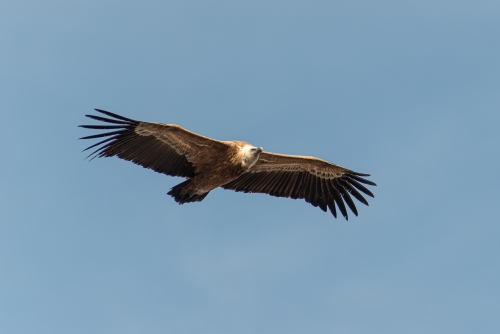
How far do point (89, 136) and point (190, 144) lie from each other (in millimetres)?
2479

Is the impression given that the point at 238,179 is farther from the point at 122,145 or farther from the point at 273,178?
the point at 122,145

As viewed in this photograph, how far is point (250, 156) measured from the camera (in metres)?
16.5

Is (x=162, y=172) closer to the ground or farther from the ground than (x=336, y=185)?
closer to the ground

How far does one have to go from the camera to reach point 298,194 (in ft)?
62.4

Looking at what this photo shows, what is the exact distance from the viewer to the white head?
16.5m

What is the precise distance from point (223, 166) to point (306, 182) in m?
3.19

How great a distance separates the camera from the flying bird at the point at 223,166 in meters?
16.2

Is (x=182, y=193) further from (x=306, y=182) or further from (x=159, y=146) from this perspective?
(x=306, y=182)

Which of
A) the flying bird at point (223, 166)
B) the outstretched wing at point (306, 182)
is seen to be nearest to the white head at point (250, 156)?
the flying bird at point (223, 166)

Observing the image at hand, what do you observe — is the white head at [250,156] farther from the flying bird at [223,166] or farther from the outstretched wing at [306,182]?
the outstretched wing at [306,182]

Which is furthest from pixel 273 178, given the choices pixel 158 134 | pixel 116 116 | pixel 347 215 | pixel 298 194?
pixel 116 116

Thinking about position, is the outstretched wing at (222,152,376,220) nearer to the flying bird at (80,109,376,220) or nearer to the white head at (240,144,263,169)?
the flying bird at (80,109,376,220)

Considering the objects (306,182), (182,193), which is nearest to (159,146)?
(182,193)

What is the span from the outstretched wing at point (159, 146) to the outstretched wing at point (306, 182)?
1.81 meters
